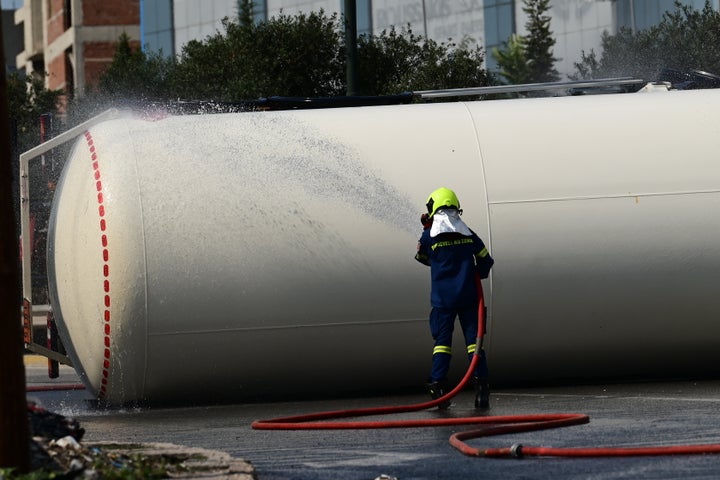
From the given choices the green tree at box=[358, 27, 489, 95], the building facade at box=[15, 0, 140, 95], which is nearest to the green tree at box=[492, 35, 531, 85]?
the building facade at box=[15, 0, 140, 95]

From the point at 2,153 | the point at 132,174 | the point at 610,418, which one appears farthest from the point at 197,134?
the point at 2,153

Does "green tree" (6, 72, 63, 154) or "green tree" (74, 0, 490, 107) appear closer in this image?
"green tree" (74, 0, 490, 107)

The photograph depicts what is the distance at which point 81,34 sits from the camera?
64.7 meters

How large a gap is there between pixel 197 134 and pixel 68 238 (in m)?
1.27

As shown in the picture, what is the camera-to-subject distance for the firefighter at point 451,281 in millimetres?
9781

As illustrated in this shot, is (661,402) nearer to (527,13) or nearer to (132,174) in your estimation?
(132,174)

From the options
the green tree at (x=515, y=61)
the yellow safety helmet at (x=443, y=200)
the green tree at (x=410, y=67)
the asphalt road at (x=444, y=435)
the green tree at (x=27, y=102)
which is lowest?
the asphalt road at (x=444, y=435)

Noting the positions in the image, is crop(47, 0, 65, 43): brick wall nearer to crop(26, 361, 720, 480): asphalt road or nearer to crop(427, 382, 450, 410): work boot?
crop(26, 361, 720, 480): asphalt road

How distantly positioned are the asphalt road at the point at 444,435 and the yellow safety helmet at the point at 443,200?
4.74 feet

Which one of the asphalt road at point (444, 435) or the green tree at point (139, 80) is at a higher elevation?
the green tree at point (139, 80)

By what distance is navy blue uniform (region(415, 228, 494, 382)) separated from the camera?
32.2 ft

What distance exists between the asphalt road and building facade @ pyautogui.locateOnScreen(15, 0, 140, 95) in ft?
172

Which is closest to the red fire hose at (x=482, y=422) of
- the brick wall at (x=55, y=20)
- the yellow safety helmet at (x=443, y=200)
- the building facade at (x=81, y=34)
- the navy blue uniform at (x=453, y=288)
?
the navy blue uniform at (x=453, y=288)

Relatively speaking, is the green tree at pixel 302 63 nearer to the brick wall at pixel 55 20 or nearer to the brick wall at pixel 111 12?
the brick wall at pixel 111 12
